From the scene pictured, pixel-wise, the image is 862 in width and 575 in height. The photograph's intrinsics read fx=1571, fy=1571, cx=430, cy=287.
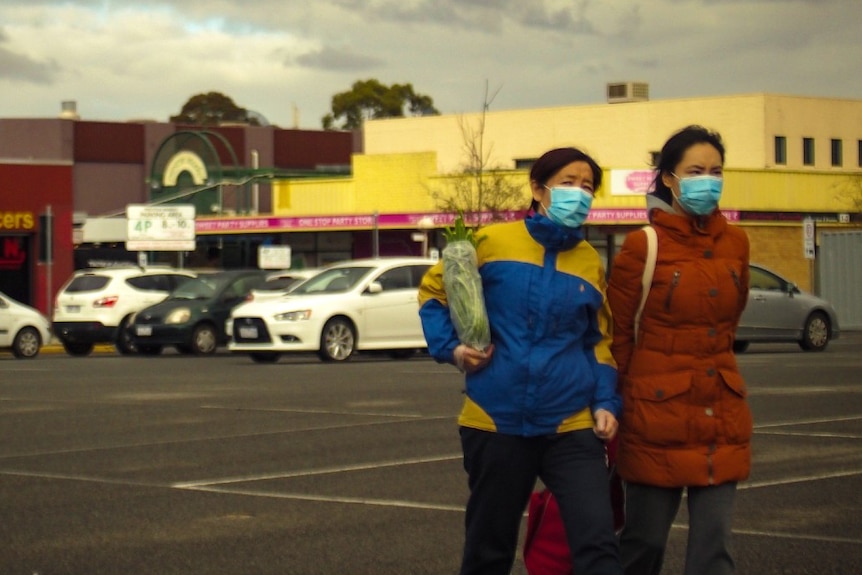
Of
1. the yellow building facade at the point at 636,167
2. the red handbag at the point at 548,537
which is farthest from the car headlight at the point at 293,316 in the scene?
the yellow building facade at the point at 636,167

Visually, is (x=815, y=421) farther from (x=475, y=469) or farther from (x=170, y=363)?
(x=170, y=363)

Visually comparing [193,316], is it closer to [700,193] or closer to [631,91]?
[700,193]

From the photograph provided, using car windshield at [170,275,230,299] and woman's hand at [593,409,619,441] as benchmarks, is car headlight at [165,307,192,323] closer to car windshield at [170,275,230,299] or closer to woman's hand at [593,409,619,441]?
car windshield at [170,275,230,299]

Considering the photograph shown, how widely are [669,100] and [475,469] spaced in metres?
60.4

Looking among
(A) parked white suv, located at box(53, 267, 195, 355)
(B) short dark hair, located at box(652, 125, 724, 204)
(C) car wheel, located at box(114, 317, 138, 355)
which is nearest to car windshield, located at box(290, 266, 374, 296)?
(C) car wheel, located at box(114, 317, 138, 355)

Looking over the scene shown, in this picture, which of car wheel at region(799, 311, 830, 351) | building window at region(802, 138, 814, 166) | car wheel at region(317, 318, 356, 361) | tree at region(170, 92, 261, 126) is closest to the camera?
car wheel at region(317, 318, 356, 361)

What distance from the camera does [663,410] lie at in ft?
16.5

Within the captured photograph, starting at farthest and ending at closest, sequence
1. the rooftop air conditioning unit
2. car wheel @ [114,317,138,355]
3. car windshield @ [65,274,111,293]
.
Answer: the rooftop air conditioning unit → car windshield @ [65,274,111,293] → car wheel @ [114,317,138,355]

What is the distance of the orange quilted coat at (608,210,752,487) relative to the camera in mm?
5027

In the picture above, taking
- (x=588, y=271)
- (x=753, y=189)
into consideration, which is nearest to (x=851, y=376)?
(x=588, y=271)

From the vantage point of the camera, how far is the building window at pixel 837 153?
6500 centimetres

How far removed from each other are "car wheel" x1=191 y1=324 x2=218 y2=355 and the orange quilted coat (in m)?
24.5

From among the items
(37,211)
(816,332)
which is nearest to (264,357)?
(816,332)

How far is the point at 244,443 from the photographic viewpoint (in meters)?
12.7
